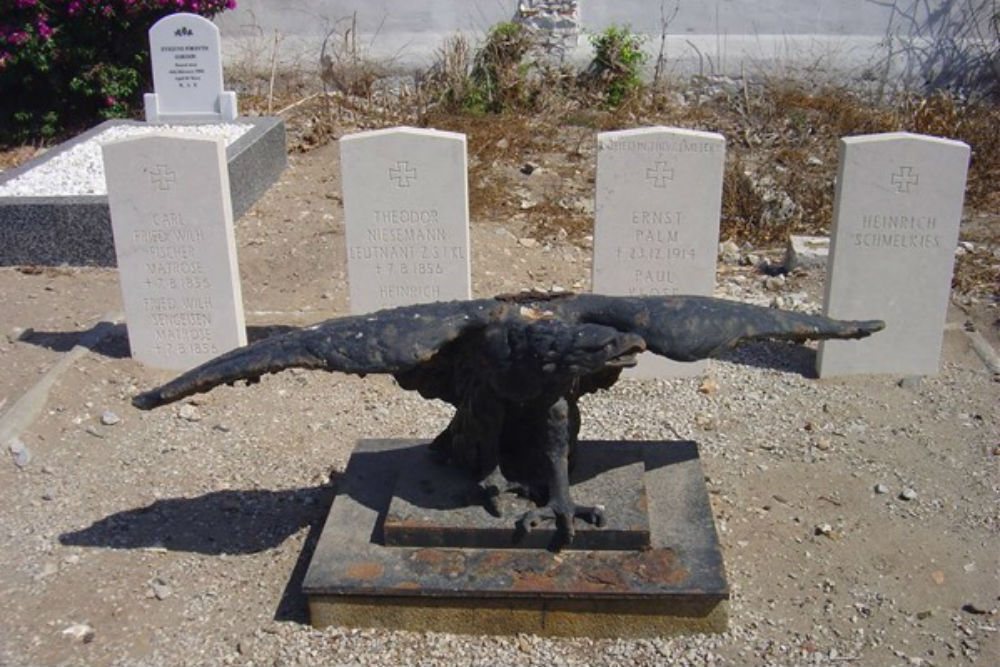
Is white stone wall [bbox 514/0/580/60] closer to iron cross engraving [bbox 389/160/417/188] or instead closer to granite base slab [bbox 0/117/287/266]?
granite base slab [bbox 0/117/287/266]

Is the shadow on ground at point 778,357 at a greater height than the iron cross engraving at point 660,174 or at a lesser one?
lesser

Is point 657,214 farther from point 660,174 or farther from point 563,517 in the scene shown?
point 563,517

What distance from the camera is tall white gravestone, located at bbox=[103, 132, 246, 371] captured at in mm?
6605

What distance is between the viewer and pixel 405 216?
6.80m

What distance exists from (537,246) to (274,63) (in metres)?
5.28

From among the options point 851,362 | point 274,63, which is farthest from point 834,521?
point 274,63

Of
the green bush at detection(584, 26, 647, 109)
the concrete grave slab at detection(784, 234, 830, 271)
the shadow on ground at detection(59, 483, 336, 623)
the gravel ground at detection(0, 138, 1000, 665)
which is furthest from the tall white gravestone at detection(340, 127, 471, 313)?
the green bush at detection(584, 26, 647, 109)

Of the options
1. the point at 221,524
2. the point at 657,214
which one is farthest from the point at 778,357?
the point at 221,524

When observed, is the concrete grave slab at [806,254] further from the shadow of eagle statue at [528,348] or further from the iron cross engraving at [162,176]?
the iron cross engraving at [162,176]

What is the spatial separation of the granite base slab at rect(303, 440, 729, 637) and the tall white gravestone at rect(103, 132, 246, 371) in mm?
2882

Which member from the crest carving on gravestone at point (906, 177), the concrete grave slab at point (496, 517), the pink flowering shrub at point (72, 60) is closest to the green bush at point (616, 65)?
the pink flowering shrub at point (72, 60)

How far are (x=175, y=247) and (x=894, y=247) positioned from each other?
14.9ft

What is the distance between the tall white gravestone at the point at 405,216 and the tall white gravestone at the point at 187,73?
499 centimetres

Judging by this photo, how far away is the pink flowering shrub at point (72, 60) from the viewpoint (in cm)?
1158
